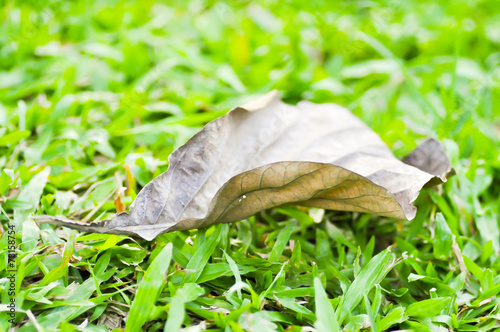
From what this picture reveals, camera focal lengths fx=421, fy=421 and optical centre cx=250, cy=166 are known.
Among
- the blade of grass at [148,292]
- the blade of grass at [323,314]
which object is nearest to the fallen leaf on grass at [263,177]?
the blade of grass at [148,292]

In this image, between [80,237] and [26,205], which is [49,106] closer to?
[26,205]

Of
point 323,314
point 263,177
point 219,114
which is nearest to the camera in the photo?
point 323,314

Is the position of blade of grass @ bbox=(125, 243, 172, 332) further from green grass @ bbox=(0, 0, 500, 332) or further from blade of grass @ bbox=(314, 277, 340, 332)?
blade of grass @ bbox=(314, 277, 340, 332)

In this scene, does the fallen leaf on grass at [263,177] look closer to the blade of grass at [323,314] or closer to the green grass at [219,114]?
the green grass at [219,114]

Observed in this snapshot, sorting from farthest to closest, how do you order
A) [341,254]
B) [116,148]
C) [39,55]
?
[39,55]
[116,148]
[341,254]

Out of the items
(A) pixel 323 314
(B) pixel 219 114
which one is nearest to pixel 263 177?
(A) pixel 323 314

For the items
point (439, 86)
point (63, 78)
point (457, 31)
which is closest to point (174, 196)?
point (63, 78)

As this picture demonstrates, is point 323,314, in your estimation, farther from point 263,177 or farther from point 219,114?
point 219,114
